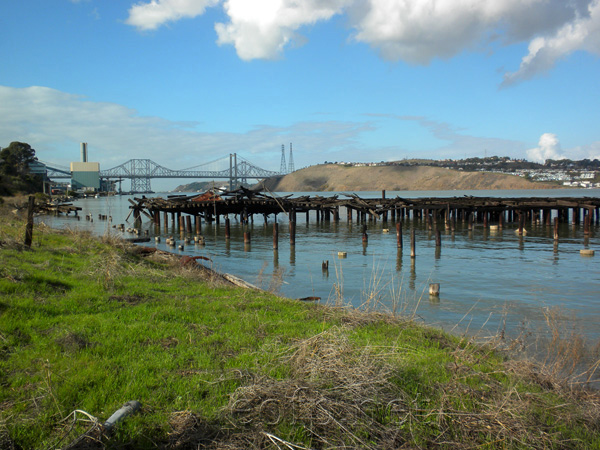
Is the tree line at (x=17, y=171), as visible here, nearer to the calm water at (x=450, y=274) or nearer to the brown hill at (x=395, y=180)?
the calm water at (x=450, y=274)

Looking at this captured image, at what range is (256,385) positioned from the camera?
4324 mm

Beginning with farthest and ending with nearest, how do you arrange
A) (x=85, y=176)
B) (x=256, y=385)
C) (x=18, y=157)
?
(x=85, y=176) < (x=18, y=157) < (x=256, y=385)

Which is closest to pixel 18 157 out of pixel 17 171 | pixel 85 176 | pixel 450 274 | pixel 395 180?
pixel 17 171

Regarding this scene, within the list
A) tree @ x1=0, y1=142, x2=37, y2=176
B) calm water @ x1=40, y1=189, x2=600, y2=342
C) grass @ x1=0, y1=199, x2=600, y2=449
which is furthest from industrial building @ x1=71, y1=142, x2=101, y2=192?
grass @ x1=0, y1=199, x2=600, y2=449

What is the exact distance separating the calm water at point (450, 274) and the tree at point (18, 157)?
64956mm

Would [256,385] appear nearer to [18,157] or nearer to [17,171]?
[17,171]

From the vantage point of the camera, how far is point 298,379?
4.48 meters

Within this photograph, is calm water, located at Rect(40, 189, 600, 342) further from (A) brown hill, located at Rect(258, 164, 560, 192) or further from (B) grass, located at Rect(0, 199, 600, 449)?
(A) brown hill, located at Rect(258, 164, 560, 192)

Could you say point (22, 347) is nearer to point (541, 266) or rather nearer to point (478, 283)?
point (478, 283)

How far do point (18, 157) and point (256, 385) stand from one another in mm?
96108

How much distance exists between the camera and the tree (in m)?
75.5

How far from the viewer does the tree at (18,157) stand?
75.5 metres

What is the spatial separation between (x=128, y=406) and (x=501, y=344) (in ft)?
19.0

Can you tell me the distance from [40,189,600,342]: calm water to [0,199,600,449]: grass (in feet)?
8.35
